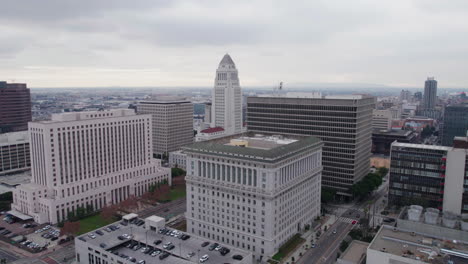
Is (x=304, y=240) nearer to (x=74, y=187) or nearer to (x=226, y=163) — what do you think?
(x=226, y=163)

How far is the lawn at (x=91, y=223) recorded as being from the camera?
122m

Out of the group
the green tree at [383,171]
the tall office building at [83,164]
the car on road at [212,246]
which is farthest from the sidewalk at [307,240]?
the tall office building at [83,164]

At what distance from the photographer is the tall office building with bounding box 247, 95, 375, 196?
14012 cm

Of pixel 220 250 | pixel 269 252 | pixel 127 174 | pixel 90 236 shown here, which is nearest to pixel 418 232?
pixel 269 252

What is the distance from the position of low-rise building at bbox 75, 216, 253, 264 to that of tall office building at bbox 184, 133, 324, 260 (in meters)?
12.1

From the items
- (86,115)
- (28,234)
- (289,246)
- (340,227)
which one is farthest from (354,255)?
(86,115)

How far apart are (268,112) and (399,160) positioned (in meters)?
56.2

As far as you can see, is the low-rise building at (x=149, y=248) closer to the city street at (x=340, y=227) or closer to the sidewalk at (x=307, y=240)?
the sidewalk at (x=307, y=240)

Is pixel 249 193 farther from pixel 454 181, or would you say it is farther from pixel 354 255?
pixel 454 181

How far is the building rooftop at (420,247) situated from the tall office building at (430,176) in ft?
168

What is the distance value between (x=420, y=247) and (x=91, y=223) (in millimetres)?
105018

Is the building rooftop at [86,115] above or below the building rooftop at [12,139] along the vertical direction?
above

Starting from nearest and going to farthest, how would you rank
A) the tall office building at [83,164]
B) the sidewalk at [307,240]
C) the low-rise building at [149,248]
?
the low-rise building at [149,248]
the sidewalk at [307,240]
the tall office building at [83,164]

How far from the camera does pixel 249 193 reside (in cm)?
10206
